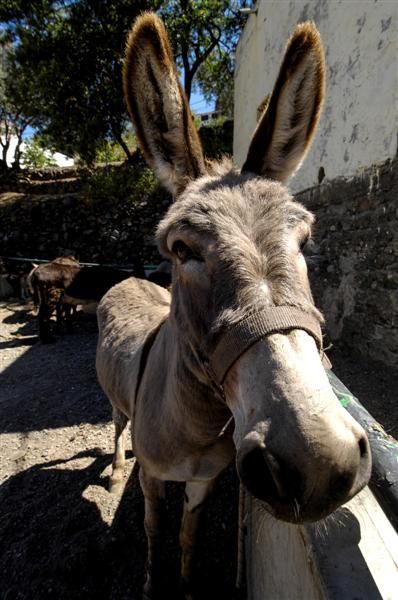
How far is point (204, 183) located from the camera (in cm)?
153

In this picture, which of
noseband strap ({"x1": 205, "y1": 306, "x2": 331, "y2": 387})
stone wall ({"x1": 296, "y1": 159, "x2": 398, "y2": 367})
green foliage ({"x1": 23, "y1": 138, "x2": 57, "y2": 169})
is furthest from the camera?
green foliage ({"x1": 23, "y1": 138, "x2": 57, "y2": 169})

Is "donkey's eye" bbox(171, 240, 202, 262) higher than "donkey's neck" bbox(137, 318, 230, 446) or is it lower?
higher

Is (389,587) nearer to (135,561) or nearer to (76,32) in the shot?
(135,561)

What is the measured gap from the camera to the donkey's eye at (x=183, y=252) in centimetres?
133

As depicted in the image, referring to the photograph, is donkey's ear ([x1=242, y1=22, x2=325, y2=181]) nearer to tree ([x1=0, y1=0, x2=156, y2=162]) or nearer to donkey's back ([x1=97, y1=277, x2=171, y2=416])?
donkey's back ([x1=97, y1=277, x2=171, y2=416])

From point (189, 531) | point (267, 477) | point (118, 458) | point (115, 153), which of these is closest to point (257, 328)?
point (267, 477)

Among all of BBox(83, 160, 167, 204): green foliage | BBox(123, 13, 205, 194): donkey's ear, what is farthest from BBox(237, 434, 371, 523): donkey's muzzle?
BBox(83, 160, 167, 204): green foliage

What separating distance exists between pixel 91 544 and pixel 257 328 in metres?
2.47

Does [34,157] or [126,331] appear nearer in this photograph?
[126,331]

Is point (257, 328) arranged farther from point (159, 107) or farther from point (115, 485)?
point (115, 485)

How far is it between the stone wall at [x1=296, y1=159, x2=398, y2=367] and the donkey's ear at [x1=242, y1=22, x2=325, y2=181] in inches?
112

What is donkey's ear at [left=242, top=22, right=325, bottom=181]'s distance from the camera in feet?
5.32

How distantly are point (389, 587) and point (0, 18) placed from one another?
63.5 feet

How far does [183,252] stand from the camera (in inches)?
54.2
